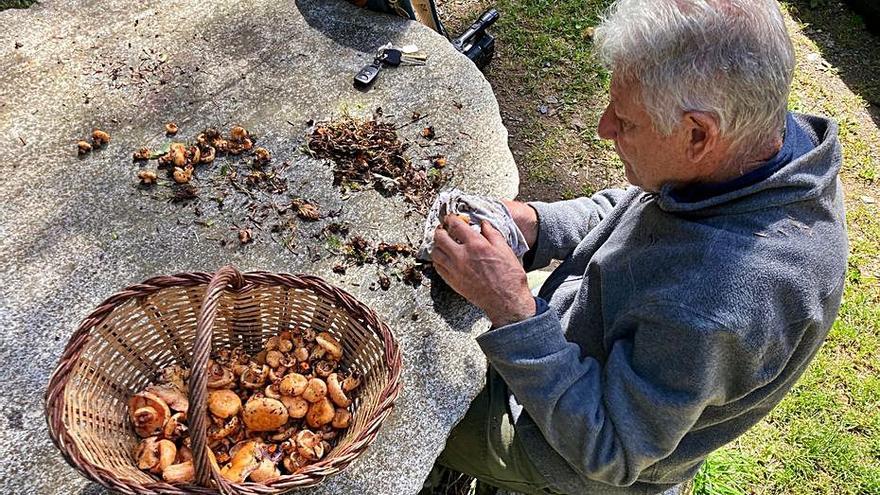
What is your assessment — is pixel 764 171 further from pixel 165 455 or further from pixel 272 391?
pixel 165 455

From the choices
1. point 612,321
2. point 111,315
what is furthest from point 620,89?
point 111,315

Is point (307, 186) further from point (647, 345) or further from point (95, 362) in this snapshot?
point (647, 345)

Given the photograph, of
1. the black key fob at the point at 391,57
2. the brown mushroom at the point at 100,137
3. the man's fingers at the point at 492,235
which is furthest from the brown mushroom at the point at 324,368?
the black key fob at the point at 391,57

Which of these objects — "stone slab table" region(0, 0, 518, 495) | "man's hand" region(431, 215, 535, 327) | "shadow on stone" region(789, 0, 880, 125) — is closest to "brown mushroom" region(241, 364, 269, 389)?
"stone slab table" region(0, 0, 518, 495)

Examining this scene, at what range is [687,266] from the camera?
158 cm

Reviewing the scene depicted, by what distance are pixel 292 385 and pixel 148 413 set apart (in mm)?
364

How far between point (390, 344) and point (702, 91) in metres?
0.98

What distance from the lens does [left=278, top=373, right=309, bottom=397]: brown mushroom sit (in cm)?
175

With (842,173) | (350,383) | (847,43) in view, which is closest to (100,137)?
(350,383)

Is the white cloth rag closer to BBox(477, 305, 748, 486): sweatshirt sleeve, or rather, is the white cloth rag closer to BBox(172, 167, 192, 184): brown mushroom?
BBox(477, 305, 748, 486): sweatshirt sleeve

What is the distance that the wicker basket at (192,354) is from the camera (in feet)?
4.62

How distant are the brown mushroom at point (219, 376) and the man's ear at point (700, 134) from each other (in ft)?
4.39

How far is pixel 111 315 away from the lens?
169 cm

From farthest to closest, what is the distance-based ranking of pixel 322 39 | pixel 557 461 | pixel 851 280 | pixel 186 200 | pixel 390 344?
1. pixel 851 280
2. pixel 322 39
3. pixel 186 200
4. pixel 557 461
5. pixel 390 344
